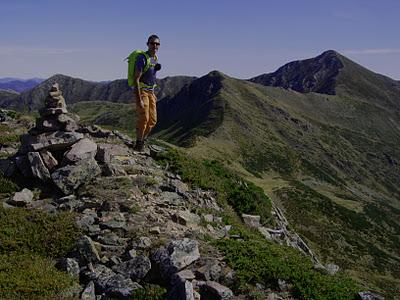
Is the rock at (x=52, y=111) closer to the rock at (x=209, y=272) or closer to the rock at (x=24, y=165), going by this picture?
the rock at (x=24, y=165)

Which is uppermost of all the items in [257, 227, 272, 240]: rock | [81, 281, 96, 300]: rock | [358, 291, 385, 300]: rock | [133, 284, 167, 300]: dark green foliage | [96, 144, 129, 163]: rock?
[96, 144, 129, 163]: rock

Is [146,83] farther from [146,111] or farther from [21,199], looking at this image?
[21,199]

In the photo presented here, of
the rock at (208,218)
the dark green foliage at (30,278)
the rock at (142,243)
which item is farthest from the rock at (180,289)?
the rock at (208,218)

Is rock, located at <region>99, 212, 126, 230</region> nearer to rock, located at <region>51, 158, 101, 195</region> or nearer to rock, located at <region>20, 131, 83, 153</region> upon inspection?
rock, located at <region>51, 158, 101, 195</region>

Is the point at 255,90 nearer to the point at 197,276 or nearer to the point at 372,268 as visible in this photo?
the point at 372,268

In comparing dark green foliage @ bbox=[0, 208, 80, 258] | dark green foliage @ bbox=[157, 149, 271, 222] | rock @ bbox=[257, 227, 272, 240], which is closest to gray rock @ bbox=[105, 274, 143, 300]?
dark green foliage @ bbox=[0, 208, 80, 258]

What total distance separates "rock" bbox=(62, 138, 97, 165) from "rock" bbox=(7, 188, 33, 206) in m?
1.67

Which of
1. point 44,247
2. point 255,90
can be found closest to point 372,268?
point 44,247

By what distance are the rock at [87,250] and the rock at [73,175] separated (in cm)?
335

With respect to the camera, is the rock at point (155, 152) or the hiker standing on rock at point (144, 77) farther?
the rock at point (155, 152)

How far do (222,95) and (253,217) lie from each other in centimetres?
14941

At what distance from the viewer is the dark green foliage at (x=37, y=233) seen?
11.4 metres

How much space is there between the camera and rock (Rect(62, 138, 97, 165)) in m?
15.0

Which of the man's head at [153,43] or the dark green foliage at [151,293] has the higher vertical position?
the man's head at [153,43]
